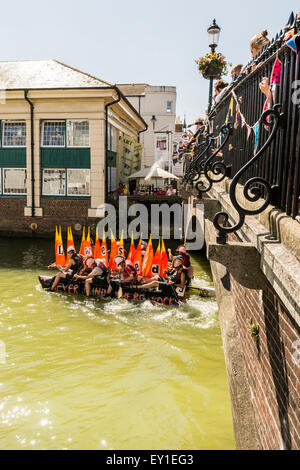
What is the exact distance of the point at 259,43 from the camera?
542 centimetres

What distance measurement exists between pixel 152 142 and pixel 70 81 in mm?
20207

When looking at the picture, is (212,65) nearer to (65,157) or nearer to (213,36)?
(213,36)

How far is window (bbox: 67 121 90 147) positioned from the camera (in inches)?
812

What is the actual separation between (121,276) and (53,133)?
477 inches

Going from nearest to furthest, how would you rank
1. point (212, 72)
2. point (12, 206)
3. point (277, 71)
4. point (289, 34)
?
point (289, 34) < point (277, 71) < point (212, 72) < point (12, 206)

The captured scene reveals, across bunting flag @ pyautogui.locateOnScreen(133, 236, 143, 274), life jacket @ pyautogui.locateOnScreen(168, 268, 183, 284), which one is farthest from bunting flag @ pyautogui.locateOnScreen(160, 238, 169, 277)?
bunting flag @ pyautogui.locateOnScreen(133, 236, 143, 274)

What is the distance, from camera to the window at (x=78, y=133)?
20625mm

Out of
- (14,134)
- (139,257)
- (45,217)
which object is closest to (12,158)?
(14,134)

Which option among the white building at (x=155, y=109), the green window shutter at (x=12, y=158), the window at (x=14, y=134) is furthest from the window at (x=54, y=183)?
the white building at (x=155, y=109)

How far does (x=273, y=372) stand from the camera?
3.48 m

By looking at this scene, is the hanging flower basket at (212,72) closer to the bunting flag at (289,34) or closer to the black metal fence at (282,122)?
the black metal fence at (282,122)

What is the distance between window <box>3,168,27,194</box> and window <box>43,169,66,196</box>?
1309mm

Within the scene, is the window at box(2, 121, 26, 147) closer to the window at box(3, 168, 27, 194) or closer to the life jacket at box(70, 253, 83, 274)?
the window at box(3, 168, 27, 194)
